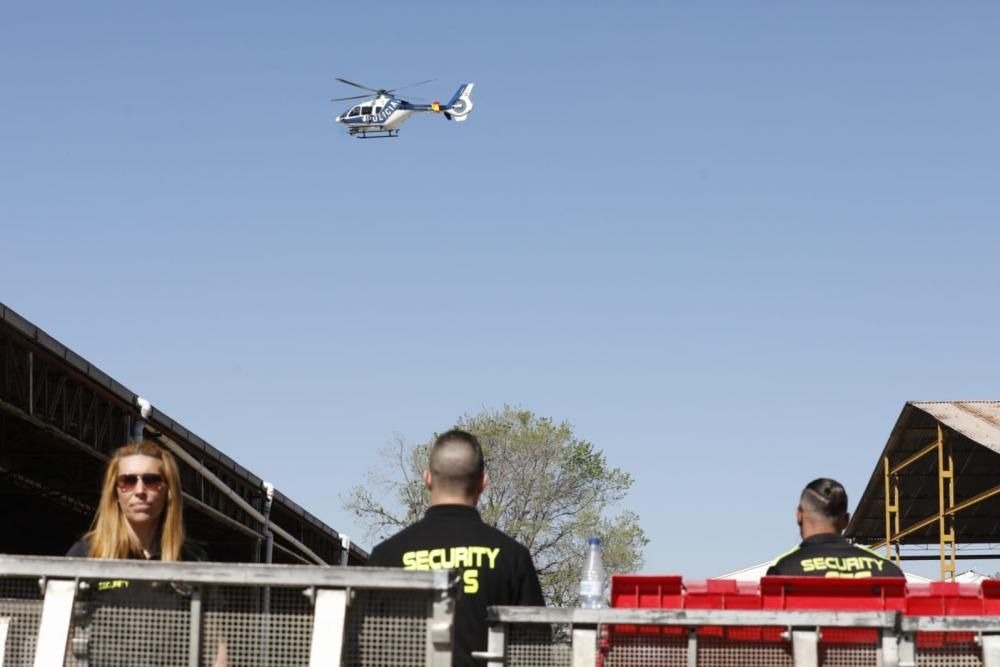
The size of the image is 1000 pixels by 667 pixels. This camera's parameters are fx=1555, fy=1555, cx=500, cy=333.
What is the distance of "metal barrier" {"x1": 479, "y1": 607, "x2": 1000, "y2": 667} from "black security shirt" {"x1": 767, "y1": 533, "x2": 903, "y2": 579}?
1570mm

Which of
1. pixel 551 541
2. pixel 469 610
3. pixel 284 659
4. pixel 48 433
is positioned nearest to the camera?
pixel 284 659

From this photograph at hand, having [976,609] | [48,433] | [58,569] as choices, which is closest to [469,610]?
[58,569]

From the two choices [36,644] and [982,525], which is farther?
[982,525]

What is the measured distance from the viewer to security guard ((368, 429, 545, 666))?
18.6 ft

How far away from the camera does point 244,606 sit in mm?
4984

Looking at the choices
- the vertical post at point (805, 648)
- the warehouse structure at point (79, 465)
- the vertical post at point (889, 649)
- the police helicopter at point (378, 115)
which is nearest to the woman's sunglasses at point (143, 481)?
the vertical post at point (805, 648)

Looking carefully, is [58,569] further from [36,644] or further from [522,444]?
[522,444]

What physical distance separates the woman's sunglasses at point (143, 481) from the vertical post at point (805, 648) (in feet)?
7.79

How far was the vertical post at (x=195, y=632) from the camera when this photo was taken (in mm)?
4891

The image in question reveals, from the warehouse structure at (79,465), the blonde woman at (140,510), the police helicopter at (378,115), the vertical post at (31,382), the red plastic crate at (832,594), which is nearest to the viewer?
the red plastic crate at (832,594)

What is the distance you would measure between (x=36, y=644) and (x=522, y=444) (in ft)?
195

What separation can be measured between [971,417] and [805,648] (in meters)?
30.7

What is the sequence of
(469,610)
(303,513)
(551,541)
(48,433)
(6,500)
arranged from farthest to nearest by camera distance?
(551,541) → (303,513) → (6,500) → (48,433) → (469,610)

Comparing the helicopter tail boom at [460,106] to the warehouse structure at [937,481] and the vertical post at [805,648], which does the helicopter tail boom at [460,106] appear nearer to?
the warehouse structure at [937,481]
